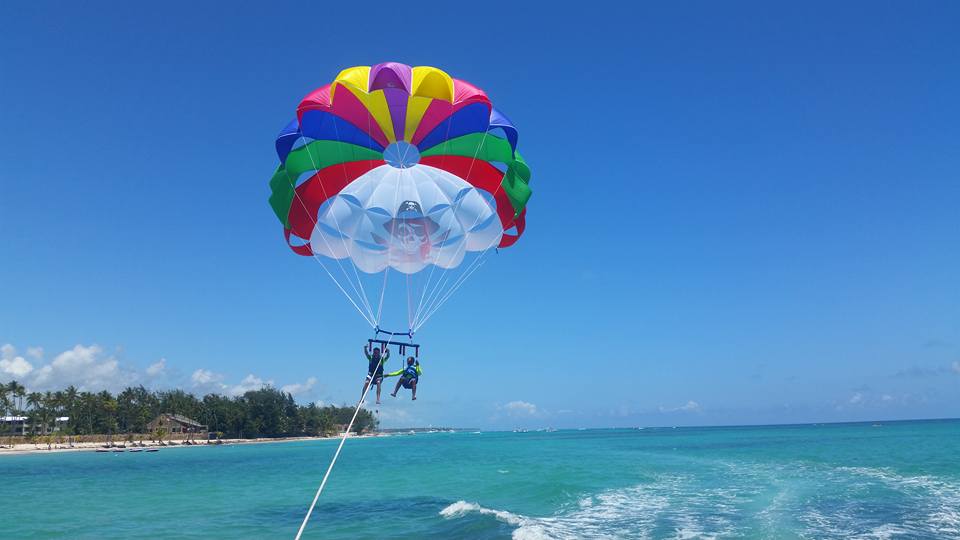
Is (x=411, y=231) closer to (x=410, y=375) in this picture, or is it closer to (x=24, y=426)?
(x=410, y=375)

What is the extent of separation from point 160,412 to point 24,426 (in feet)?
52.2

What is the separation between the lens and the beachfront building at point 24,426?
7313 centimetres

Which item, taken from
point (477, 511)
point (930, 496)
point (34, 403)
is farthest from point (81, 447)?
point (930, 496)

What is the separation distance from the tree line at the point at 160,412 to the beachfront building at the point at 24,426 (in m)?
0.29

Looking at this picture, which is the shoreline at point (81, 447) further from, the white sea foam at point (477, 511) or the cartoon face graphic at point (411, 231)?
the cartoon face graphic at point (411, 231)

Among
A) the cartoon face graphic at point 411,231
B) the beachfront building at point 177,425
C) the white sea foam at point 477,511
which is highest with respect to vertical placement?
the cartoon face graphic at point 411,231

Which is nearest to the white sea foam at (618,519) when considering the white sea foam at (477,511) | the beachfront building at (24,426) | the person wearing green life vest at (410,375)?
the white sea foam at (477,511)

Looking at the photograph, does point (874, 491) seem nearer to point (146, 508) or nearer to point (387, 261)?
point (387, 261)

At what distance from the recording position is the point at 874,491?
1950 cm

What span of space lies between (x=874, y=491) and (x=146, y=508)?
70.2 feet

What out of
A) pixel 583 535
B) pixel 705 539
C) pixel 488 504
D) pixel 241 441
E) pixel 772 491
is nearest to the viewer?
pixel 705 539

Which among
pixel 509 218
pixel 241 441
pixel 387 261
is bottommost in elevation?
pixel 241 441

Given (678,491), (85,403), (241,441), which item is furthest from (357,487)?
(241,441)

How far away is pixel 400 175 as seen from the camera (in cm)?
1377
